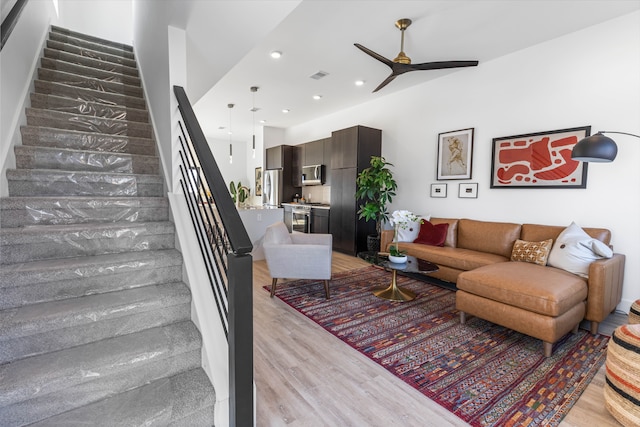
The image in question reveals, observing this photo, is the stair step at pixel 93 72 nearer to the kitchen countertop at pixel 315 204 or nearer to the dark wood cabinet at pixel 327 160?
the dark wood cabinet at pixel 327 160

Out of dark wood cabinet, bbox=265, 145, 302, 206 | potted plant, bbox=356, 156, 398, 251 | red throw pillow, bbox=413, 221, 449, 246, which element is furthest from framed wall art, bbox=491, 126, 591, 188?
dark wood cabinet, bbox=265, 145, 302, 206

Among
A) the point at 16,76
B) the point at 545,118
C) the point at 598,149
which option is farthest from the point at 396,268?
the point at 16,76

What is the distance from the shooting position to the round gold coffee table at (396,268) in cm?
302

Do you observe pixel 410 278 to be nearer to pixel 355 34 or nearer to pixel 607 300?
pixel 607 300

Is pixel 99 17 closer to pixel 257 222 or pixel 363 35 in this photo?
pixel 257 222

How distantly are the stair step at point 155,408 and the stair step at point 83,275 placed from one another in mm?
624

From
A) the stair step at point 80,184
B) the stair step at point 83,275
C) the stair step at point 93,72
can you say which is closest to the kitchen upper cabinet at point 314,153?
the stair step at point 93,72

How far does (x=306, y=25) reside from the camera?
3.03 metres

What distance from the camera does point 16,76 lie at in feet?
7.32

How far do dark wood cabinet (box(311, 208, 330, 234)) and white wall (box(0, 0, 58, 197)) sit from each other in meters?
4.55

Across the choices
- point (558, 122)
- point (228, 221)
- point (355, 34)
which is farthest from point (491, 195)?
point (228, 221)

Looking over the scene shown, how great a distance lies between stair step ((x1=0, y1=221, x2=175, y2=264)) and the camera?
64.0 inches

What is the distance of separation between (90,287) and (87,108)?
6.89ft

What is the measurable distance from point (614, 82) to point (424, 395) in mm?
3644
